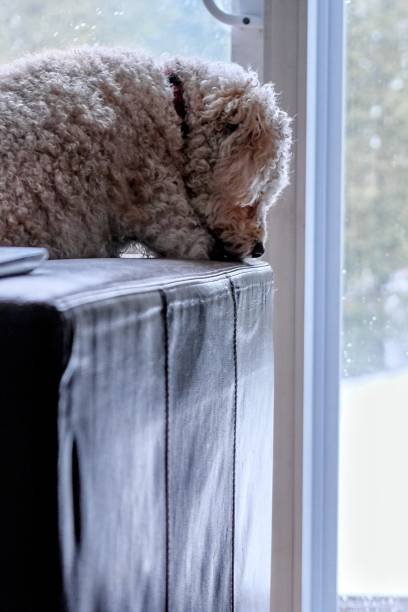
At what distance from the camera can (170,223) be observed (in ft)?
4.10

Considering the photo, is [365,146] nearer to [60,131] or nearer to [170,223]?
[170,223]

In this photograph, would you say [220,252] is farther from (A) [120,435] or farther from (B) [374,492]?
(B) [374,492]

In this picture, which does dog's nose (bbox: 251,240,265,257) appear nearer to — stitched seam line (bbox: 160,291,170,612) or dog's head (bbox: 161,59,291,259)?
dog's head (bbox: 161,59,291,259)

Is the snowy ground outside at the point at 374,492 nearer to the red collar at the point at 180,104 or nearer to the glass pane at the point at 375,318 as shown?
the glass pane at the point at 375,318

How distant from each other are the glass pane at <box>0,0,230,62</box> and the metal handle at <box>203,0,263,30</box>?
7 cm

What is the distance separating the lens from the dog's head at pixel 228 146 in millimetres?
1279

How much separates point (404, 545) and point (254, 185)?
1.16 m

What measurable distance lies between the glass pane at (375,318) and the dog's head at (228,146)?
0.74m

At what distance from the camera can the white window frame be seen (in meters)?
1.91

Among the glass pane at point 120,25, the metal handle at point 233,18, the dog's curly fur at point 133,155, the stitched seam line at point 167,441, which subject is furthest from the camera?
the glass pane at point 120,25

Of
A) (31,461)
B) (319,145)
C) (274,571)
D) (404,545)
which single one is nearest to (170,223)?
(31,461)

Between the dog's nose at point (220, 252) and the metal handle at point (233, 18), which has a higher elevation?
the metal handle at point (233, 18)

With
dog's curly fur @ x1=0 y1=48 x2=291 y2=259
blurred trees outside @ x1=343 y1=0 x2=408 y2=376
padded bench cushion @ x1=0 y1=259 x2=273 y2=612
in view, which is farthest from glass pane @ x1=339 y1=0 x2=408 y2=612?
padded bench cushion @ x1=0 y1=259 x2=273 y2=612

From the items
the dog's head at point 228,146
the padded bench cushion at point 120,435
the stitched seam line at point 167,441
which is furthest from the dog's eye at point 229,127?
the stitched seam line at point 167,441
